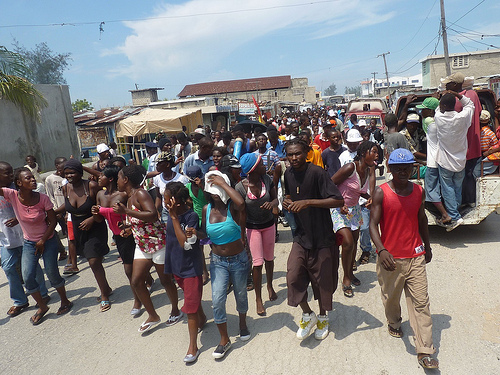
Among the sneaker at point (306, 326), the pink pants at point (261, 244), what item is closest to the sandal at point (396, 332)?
the sneaker at point (306, 326)

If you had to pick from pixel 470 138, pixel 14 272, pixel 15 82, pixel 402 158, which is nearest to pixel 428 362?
pixel 402 158

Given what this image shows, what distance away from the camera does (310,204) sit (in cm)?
314

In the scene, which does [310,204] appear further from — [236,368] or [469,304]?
[469,304]

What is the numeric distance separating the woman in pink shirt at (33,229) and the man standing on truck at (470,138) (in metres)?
5.63

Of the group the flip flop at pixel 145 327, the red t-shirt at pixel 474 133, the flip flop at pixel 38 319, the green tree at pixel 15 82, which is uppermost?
the green tree at pixel 15 82

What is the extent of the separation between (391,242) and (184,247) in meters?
1.77

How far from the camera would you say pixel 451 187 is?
5508mm

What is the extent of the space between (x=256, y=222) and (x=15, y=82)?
27.3 feet

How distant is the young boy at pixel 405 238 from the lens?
2920 mm

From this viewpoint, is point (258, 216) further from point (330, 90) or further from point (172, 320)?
point (330, 90)

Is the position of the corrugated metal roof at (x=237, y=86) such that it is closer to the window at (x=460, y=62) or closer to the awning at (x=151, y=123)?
the window at (x=460, y=62)

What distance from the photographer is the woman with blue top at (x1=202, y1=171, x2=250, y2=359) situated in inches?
132

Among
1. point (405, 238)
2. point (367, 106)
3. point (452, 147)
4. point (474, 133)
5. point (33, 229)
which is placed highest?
point (367, 106)

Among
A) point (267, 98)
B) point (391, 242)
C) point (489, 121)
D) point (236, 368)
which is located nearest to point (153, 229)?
point (236, 368)
